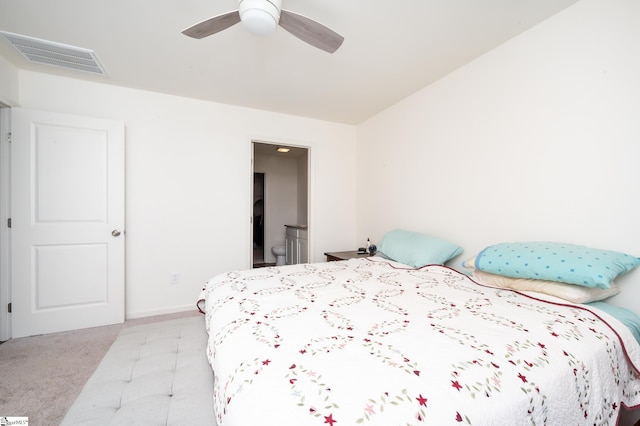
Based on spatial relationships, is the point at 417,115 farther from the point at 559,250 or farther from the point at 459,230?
the point at 559,250

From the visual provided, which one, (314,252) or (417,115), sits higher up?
(417,115)

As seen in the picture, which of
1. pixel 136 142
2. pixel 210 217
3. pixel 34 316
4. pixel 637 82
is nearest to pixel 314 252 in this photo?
pixel 210 217

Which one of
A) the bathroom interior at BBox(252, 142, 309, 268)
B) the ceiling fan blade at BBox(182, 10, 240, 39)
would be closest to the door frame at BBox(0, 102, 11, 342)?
the ceiling fan blade at BBox(182, 10, 240, 39)

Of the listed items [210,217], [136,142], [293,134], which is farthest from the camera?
[293,134]

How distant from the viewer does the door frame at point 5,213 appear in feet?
7.47

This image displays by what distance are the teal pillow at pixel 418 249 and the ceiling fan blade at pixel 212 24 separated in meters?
2.17

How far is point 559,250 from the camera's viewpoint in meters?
1.44

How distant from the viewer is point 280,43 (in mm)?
1988

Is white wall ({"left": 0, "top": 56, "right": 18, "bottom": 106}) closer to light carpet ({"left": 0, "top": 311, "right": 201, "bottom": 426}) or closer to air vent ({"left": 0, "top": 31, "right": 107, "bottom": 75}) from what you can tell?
air vent ({"left": 0, "top": 31, "right": 107, "bottom": 75})

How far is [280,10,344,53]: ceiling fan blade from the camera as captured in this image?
143cm

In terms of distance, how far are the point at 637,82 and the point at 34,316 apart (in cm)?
474

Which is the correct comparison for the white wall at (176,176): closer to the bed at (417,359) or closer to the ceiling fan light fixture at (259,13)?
the bed at (417,359)

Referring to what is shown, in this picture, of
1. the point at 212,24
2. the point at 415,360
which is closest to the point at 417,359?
the point at 415,360

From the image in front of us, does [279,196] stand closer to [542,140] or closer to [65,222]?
[65,222]
